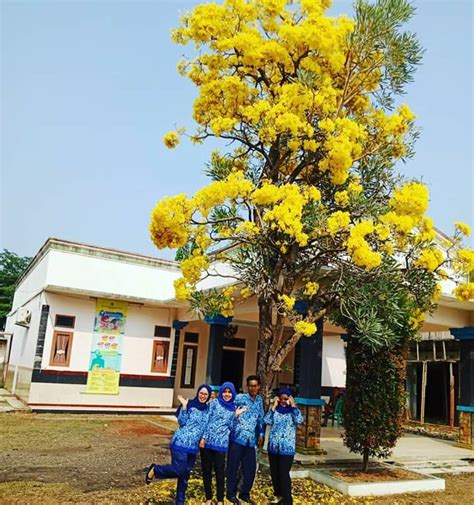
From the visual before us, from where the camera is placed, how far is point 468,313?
38.8 feet

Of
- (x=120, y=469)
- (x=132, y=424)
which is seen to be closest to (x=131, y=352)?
(x=132, y=424)

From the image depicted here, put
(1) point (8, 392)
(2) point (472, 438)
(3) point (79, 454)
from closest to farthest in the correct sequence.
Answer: (3) point (79, 454), (2) point (472, 438), (1) point (8, 392)

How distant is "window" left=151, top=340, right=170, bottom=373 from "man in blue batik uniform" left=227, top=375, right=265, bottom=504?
31.8ft

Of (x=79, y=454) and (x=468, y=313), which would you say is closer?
(x=79, y=454)

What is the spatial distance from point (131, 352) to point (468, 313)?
8788mm

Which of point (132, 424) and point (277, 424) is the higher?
point (277, 424)

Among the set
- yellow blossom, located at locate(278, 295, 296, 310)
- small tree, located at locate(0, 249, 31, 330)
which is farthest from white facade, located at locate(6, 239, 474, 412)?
small tree, located at locate(0, 249, 31, 330)

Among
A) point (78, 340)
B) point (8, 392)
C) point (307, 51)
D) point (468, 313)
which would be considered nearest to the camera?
point (307, 51)

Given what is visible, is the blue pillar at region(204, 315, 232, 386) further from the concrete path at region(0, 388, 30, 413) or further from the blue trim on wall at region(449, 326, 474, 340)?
the blue trim on wall at region(449, 326, 474, 340)

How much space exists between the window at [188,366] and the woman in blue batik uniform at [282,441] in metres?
10.7

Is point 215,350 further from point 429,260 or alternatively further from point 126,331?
point 429,260

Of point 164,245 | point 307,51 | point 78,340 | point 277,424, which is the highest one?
point 307,51

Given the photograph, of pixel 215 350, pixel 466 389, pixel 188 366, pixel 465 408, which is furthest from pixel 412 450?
pixel 188 366

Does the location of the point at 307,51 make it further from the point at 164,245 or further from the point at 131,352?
the point at 131,352
